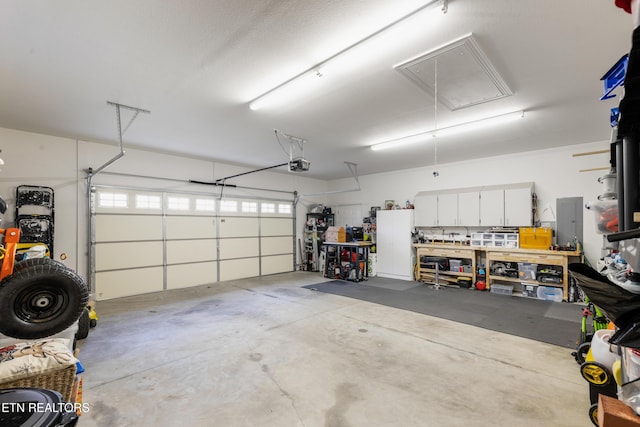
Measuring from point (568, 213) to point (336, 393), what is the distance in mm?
6285

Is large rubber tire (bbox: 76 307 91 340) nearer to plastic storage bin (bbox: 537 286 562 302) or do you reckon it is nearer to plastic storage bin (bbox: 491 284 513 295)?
plastic storage bin (bbox: 491 284 513 295)

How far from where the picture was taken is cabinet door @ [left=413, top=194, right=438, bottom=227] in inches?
299

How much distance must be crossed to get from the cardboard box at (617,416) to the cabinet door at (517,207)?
614 centimetres

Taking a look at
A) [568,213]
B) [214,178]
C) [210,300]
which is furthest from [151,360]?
[568,213]

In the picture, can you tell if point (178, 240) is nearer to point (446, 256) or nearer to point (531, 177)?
point (446, 256)

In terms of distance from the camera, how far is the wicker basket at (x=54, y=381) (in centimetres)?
160

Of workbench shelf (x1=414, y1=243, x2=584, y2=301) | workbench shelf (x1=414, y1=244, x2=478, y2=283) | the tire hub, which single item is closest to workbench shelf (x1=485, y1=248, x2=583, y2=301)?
workbench shelf (x1=414, y1=243, x2=584, y2=301)

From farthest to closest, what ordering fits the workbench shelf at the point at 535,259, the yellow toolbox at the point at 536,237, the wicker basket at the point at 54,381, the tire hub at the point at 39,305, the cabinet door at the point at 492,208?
1. the cabinet door at the point at 492,208
2. the yellow toolbox at the point at 536,237
3. the workbench shelf at the point at 535,259
4. the tire hub at the point at 39,305
5. the wicker basket at the point at 54,381

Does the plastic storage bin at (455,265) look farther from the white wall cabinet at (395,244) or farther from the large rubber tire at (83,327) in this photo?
the large rubber tire at (83,327)

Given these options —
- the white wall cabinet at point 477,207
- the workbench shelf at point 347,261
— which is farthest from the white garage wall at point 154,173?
the workbench shelf at point 347,261

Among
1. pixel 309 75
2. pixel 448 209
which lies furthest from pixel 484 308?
pixel 309 75

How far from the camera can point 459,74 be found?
305 centimetres

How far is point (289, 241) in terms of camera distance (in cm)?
943

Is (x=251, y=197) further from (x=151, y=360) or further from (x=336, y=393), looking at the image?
(x=336, y=393)
